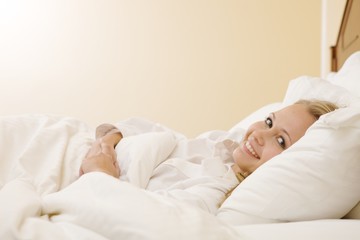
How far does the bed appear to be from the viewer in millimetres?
505

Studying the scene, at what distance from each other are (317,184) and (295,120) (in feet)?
1.17

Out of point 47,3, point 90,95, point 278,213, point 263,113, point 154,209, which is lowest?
point 90,95

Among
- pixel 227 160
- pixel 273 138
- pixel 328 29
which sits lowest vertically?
pixel 227 160

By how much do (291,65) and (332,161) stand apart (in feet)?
7.42

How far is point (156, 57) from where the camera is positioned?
3016mm

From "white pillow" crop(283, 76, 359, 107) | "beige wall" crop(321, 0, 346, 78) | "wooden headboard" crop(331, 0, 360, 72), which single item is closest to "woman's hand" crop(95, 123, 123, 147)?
"white pillow" crop(283, 76, 359, 107)

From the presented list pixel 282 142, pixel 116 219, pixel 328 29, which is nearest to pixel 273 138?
pixel 282 142

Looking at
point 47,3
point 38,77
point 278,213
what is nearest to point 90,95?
point 38,77

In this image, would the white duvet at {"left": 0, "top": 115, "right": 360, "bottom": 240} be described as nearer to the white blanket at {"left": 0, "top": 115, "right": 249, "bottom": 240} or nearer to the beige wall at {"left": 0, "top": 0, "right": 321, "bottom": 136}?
the white blanket at {"left": 0, "top": 115, "right": 249, "bottom": 240}

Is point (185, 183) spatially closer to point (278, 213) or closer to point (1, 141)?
point (278, 213)

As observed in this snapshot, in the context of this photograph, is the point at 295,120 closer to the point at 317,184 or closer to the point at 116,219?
the point at 317,184

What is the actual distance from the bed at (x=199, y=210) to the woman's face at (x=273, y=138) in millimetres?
147

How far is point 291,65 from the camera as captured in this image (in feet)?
9.29

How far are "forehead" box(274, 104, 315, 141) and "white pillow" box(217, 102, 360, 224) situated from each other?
267 millimetres
